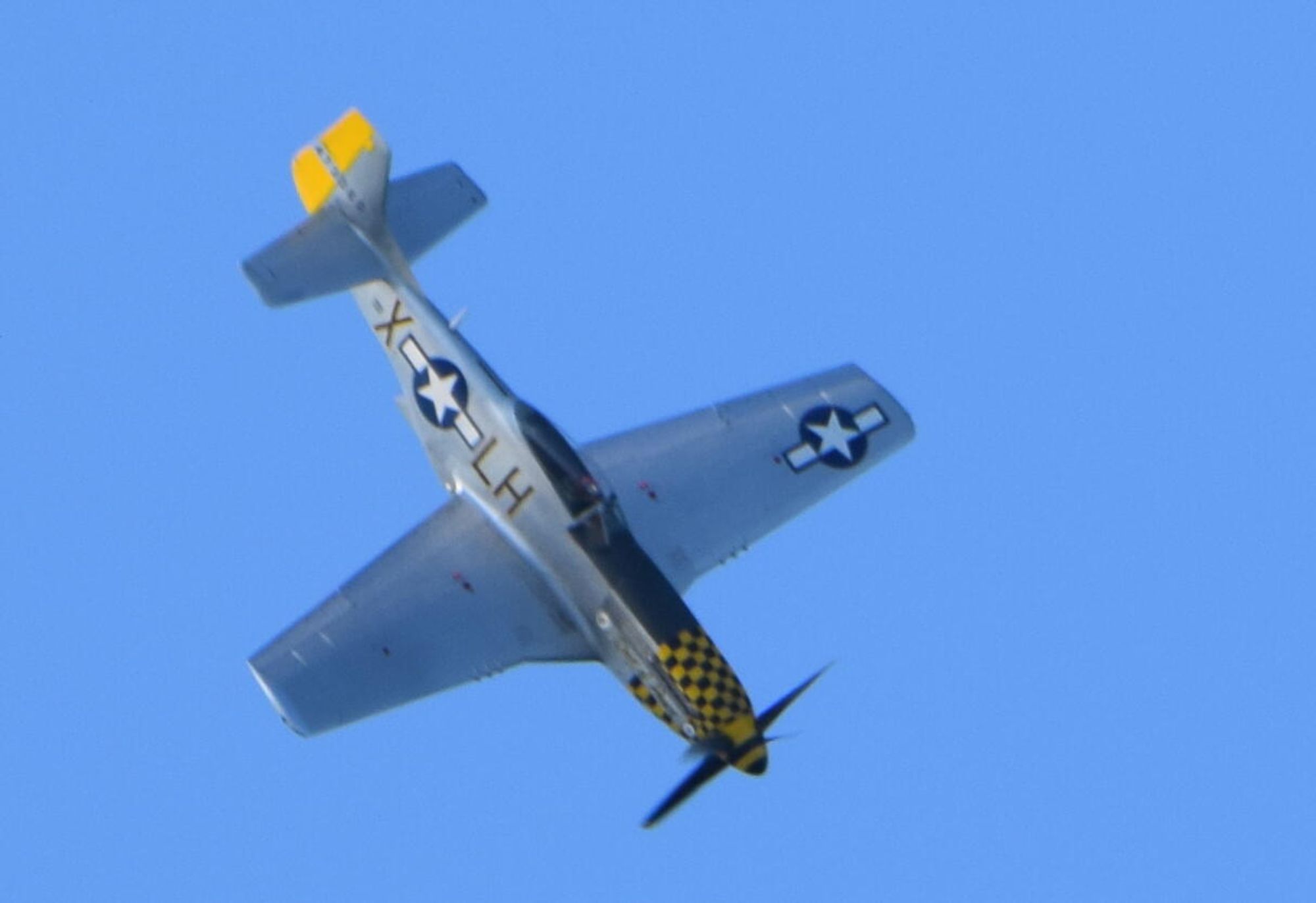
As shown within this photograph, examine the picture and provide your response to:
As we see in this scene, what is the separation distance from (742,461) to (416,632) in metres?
3.12

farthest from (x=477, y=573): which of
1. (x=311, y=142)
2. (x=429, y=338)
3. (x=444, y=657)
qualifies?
(x=311, y=142)

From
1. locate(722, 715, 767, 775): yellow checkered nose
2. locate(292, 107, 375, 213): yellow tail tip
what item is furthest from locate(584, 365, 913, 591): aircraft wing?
locate(292, 107, 375, 213): yellow tail tip

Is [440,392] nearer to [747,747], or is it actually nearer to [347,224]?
[347,224]

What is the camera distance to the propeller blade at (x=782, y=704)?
1727 centimetres

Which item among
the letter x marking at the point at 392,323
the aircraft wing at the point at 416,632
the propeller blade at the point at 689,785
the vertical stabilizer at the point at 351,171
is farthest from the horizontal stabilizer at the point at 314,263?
the propeller blade at the point at 689,785

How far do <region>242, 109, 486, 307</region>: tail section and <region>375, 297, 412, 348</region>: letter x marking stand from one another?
28cm

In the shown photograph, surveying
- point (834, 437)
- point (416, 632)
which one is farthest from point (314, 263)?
point (834, 437)

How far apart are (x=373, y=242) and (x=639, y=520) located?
347 centimetres

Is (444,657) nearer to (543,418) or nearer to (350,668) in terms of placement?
(350,668)

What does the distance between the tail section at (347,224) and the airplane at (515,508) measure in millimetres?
18

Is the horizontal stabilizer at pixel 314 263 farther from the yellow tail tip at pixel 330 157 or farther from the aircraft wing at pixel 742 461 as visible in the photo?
the aircraft wing at pixel 742 461

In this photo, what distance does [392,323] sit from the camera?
64.5 feet

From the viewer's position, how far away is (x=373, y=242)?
65.4 feet

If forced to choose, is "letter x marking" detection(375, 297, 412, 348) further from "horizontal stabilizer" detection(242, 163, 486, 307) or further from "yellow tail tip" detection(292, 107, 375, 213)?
"yellow tail tip" detection(292, 107, 375, 213)
